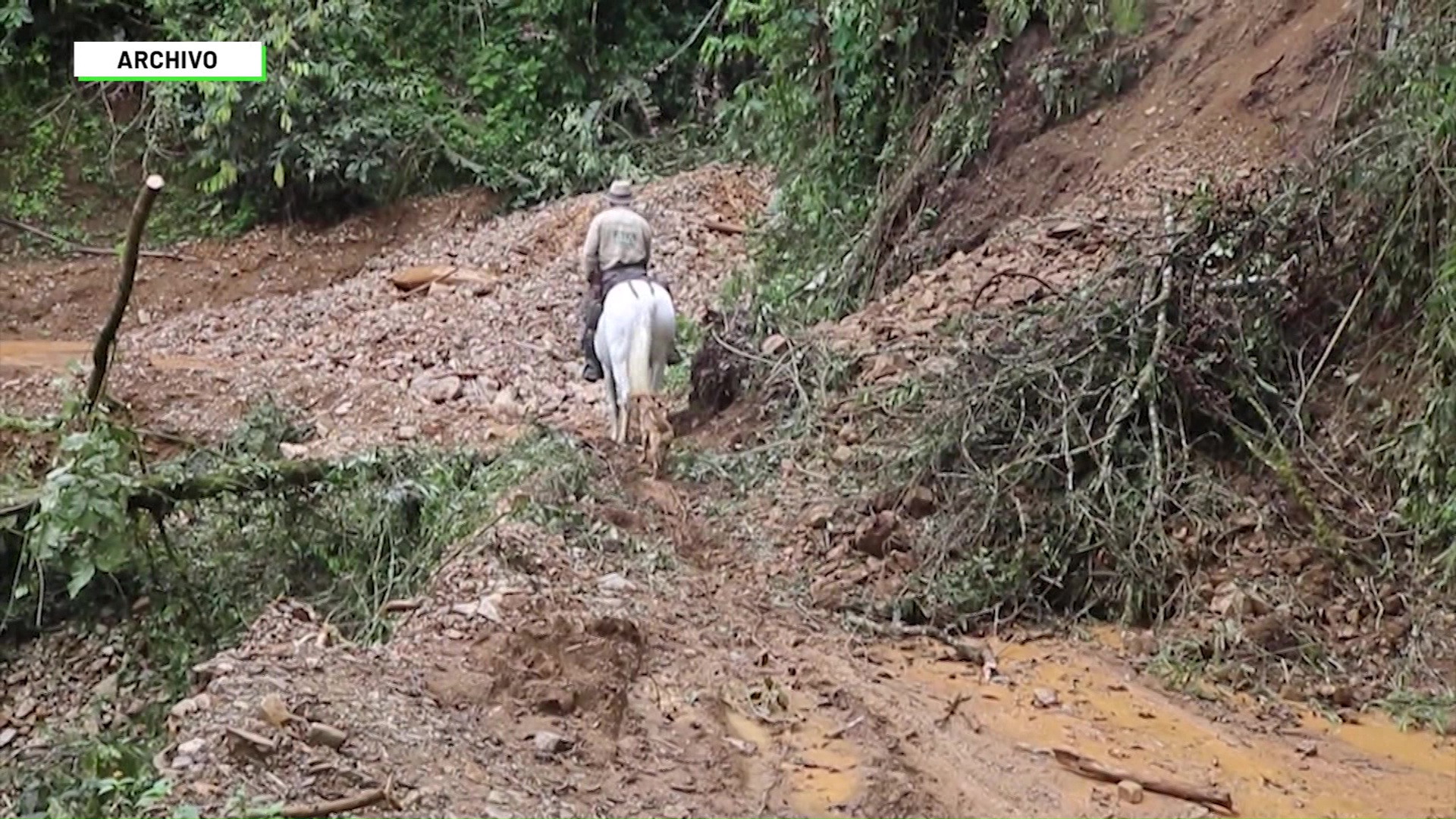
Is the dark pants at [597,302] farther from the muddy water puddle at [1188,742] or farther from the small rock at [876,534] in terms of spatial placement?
the muddy water puddle at [1188,742]

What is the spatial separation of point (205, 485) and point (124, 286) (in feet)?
6.46

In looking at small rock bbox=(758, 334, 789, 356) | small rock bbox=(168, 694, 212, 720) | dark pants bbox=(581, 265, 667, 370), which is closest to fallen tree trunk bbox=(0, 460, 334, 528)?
dark pants bbox=(581, 265, 667, 370)

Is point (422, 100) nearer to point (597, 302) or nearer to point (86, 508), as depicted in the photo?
point (597, 302)

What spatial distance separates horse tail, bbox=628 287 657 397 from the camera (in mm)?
9344

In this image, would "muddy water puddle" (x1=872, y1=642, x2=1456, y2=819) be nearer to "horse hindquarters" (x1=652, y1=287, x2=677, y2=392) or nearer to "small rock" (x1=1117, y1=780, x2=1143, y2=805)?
"small rock" (x1=1117, y1=780, x2=1143, y2=805)

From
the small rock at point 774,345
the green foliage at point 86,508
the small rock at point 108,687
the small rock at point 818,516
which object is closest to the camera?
the green foliage at point 86,508

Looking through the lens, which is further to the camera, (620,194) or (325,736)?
(620,194)

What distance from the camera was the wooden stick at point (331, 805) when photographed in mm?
4500

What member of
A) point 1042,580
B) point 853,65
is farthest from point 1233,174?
point 853,65

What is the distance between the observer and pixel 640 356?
9367mm

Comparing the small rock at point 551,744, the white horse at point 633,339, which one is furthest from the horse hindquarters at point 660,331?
the small rock at point 551,744

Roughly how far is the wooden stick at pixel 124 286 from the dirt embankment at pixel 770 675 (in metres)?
1.20

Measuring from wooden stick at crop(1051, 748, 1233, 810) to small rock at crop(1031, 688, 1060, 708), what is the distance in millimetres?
508

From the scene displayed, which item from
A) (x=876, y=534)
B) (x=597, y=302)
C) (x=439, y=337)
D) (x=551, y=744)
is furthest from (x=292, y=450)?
(x=551, y=744)
